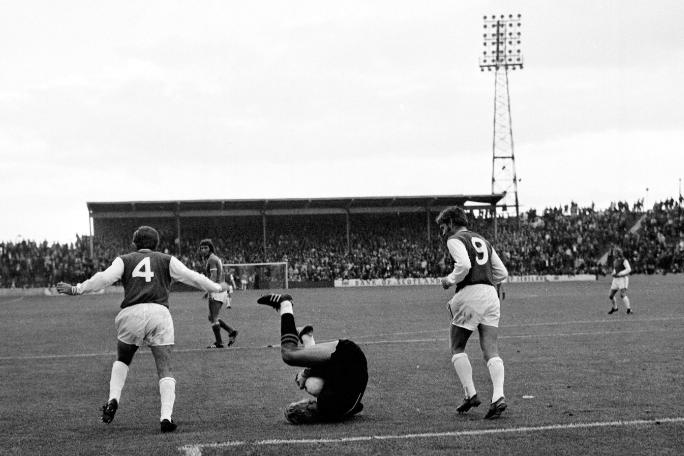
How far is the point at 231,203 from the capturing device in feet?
234

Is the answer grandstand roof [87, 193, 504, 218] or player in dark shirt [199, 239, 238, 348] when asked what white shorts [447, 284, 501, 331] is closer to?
player in dark shirt [199, 239, 238, 348]

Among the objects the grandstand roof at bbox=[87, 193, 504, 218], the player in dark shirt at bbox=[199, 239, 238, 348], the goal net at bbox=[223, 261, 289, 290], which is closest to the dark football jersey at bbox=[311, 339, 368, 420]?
the player in dark shirt at bbox=[199, 239, 238, 348]

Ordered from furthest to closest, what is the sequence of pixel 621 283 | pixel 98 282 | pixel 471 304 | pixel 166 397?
pixel 621 283
pixel 471 304
pixel 98 282
pixel 166 397

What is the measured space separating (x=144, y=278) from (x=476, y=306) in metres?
3.50

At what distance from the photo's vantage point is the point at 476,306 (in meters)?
9.47

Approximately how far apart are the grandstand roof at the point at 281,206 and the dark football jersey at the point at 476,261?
61281 mm

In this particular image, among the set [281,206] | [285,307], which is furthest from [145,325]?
[281,206]

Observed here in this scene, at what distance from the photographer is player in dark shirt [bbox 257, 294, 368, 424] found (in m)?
8.95

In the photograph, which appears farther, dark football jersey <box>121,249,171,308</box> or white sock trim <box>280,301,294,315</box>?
white sock trim <box>280,301,294,315</box>

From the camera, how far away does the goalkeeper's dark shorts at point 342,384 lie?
895cm

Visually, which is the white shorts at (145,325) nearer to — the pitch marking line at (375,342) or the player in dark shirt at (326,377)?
the player in dark shirt at (326,377)

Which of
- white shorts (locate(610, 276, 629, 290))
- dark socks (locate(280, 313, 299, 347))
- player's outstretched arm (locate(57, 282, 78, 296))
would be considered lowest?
white shorts (locate(610, 276, 629, 290))

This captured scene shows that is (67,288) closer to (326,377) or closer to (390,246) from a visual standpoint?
(326,377)

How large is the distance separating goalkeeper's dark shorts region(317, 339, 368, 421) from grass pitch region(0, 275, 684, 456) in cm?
19
